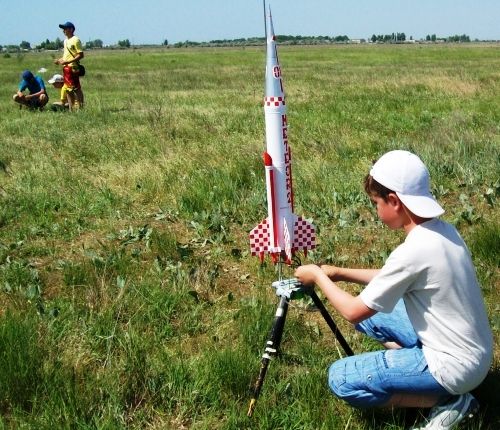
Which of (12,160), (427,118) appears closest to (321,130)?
(427,118)

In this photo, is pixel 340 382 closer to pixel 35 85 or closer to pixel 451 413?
pixel 451 413

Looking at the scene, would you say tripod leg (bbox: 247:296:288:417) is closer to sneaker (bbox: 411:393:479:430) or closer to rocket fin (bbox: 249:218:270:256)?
sneaker (bbox: 411:393:479:430)

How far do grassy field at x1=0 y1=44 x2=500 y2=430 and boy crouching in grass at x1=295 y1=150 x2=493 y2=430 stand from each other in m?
0.18

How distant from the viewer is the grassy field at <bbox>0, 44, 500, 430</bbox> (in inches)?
126

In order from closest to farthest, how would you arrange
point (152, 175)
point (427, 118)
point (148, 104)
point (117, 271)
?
point (117, 271), point (152, 175), point (427, 118), point (148, 104)

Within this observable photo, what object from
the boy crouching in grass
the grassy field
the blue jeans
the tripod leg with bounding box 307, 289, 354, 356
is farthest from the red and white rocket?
A: the blue jeans

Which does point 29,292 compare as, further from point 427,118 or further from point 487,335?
point 427,118

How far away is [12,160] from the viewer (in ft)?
29.1

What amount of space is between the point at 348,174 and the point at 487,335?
4.76 metres

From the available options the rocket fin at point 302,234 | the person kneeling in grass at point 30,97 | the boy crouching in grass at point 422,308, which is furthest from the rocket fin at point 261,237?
the person kneeling in grass at point 30,97

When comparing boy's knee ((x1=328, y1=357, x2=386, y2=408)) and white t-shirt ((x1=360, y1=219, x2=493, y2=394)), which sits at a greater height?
white t-shirt ((x1=360, y1=219, x2=493, y2=394))

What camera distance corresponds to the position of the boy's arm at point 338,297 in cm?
282

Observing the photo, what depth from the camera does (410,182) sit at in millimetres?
2754

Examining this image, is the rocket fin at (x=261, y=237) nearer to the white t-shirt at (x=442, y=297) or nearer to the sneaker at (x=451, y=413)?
the white t-shirt at (x=442, y=297)
